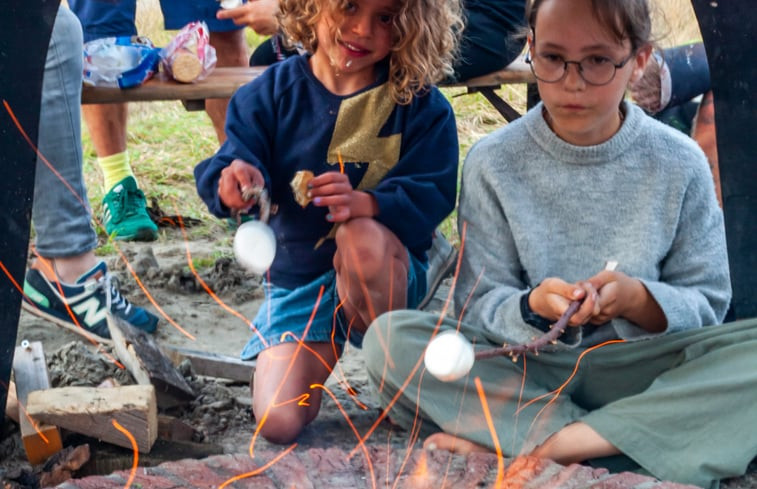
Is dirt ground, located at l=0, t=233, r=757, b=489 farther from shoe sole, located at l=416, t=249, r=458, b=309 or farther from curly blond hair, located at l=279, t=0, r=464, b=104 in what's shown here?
curly blond hair, located at l=279, t=0, r=464, b=104

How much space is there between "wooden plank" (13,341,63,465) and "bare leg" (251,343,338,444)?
0.41m

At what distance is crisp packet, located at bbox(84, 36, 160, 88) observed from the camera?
272 cm

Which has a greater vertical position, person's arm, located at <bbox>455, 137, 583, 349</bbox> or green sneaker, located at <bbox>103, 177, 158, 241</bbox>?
person's arm, located at <bbox>455, 137, 583, 349</bbox>

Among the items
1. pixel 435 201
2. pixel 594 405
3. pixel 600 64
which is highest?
pixel 600 64

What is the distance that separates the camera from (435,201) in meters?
2.06

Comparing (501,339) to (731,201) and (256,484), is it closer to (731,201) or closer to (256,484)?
(731,201)

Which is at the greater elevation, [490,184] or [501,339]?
[490,184]

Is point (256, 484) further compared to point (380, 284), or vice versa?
point (380, 284)

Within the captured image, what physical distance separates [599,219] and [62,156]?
125cm

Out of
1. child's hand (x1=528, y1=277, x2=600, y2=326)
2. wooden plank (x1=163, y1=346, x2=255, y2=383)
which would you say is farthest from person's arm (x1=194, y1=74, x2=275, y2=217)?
child's hand (x1=528, y1=277, x2=600, y2=326)

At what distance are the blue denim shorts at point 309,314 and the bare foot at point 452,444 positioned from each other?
0.36 meters

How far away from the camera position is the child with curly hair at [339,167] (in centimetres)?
→ 200

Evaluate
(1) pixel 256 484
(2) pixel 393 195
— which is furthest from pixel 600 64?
(1) pixel 256 484

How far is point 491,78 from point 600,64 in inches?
45.2
